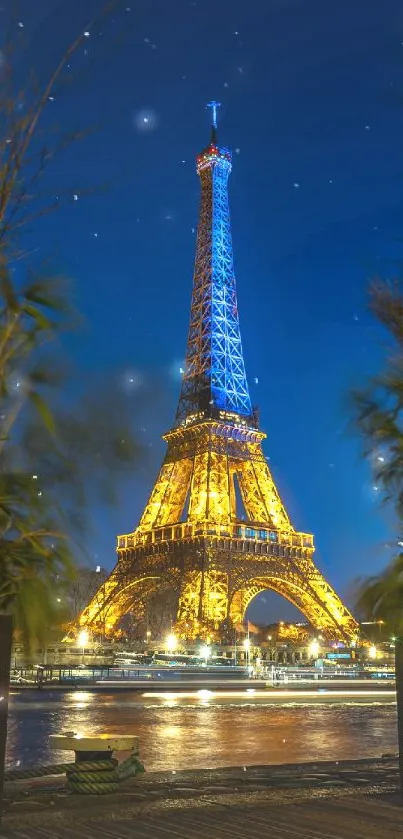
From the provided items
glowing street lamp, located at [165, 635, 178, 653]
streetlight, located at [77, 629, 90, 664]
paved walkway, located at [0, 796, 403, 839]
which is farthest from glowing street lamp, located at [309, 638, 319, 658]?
paved walkway, located at [0, 796, 403, 839]

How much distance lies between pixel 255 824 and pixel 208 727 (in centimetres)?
1075

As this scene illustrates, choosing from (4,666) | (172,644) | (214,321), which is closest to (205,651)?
(172,644)

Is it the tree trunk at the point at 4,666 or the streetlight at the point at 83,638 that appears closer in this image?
the tree trunk at the point at 4,666

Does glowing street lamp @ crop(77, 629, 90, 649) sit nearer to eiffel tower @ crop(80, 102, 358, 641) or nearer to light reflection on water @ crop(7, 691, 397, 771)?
eiffel tower @ crop(80, 102, 358, 641)

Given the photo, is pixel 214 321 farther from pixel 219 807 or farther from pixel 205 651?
pixel 219 807

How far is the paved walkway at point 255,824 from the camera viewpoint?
6633 mm

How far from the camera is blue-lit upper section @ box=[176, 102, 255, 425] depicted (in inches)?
2766

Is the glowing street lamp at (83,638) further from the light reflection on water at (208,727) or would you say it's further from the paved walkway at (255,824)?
the paved walkway at (255,824)

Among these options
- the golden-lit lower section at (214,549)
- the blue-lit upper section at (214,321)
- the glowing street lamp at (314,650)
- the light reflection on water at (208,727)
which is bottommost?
the light reflection on water at (208,727)

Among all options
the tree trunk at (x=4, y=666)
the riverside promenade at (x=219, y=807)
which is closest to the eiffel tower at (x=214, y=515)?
the riverside promenade at (x=219, y=807)

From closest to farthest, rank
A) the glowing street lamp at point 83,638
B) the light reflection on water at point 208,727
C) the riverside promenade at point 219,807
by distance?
the riverside promenade at point 219,807
the light reflection on water at point 208,727
the glowing street lamp at point 83,638

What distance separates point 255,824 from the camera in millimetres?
7113

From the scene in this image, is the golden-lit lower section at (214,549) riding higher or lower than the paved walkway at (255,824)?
higher

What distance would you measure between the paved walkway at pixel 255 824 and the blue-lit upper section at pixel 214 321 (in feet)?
195
